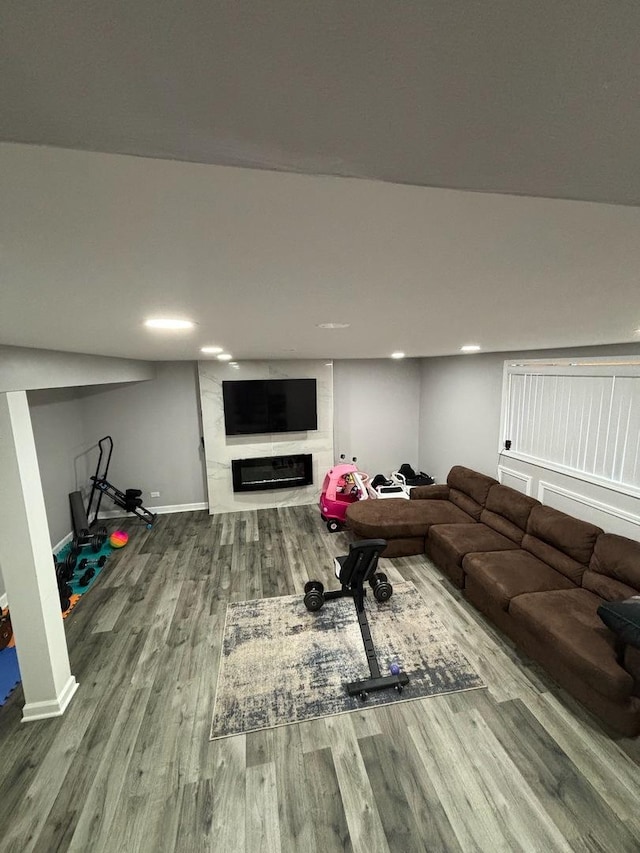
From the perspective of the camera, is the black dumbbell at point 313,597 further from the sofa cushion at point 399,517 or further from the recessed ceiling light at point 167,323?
the recessed ceiling light at point 167,323

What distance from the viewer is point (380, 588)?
10.4ft

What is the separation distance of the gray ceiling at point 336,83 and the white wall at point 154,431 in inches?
206

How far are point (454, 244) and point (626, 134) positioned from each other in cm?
27

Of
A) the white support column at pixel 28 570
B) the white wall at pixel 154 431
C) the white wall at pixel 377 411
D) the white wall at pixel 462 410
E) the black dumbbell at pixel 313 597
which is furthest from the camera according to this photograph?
the white wall at pixel 377 411

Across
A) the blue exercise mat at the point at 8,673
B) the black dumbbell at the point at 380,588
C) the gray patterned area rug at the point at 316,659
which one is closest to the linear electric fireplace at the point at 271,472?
the gray patterned area rug at the point at 316,659

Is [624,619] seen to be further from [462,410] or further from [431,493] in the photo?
[462,410]

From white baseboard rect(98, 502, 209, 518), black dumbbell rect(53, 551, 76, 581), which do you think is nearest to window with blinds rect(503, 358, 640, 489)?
white baseboard rect(98, 502, 209, 518)

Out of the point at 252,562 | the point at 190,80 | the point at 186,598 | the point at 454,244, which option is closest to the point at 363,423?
the point at 252,562

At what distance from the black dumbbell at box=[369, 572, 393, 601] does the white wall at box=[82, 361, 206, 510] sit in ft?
10.8

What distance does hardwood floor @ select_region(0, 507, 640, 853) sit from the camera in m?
1.68

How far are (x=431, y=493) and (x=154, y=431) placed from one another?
3.96m

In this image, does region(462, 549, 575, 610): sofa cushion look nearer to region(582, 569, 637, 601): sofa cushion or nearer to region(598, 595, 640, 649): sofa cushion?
region(582, 569, 637, 601): sofa cushion

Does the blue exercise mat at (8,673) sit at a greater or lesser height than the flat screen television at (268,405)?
lesser

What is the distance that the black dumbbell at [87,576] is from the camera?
3646 millimetres
